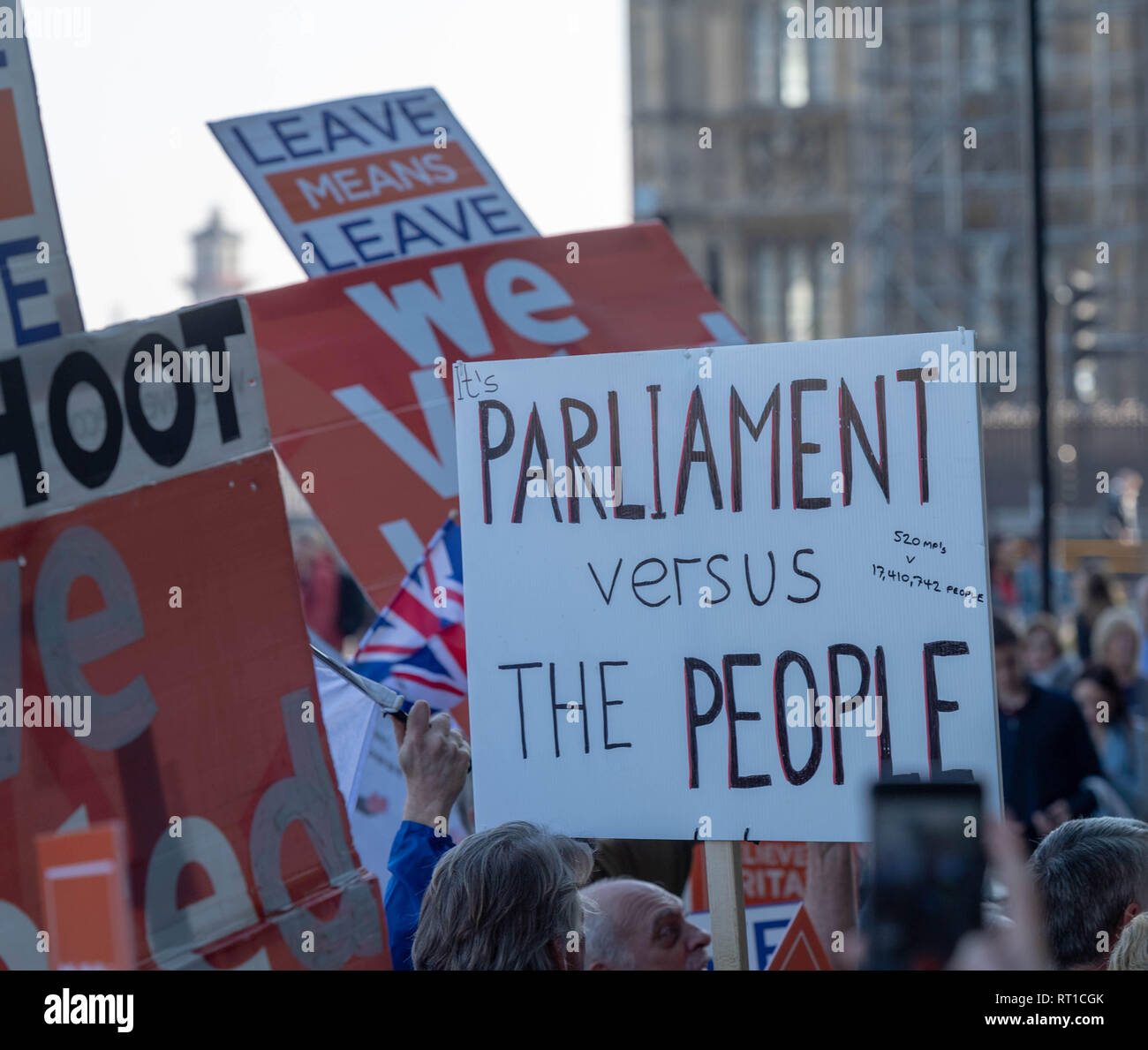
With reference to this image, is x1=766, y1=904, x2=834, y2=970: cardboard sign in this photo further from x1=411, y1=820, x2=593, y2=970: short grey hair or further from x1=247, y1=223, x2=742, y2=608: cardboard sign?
x1=247, y1=223, x2=742, y2=608: cardboard sign

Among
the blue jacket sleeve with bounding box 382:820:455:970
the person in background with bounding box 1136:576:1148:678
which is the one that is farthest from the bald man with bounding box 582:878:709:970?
the person in background with bounding box 1136:576:1148:678

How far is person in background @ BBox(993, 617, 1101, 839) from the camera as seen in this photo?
485 cm

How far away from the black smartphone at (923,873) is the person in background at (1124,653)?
511 centimetres

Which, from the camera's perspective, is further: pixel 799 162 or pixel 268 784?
pixel 799 162

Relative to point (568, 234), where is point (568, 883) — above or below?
below

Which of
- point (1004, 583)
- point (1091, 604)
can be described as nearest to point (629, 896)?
point (1091, 604)

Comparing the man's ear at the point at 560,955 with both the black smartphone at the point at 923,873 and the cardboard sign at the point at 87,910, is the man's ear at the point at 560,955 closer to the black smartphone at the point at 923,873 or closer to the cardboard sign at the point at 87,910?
the black smartphone at the point at 923,873

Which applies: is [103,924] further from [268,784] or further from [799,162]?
[799,162]

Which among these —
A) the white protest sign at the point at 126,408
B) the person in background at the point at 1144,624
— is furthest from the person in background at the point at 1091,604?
the white protest sign at the point at 126,408

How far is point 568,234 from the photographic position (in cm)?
419

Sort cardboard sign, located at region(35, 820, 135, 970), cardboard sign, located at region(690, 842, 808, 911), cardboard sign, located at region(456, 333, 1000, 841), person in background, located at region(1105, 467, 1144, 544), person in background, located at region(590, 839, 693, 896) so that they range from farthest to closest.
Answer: person in background, located at region(1105, 467, 1144, 544), cardboard sign, located at region(690, 842, 808, 911), person in background, located at region(590, 839, 693, 896), cardboard sign, located at region(456, 333, 1000, 841), cardboard sign, located at region(35, 820, 135, 970)

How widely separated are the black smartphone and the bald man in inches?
32.6
